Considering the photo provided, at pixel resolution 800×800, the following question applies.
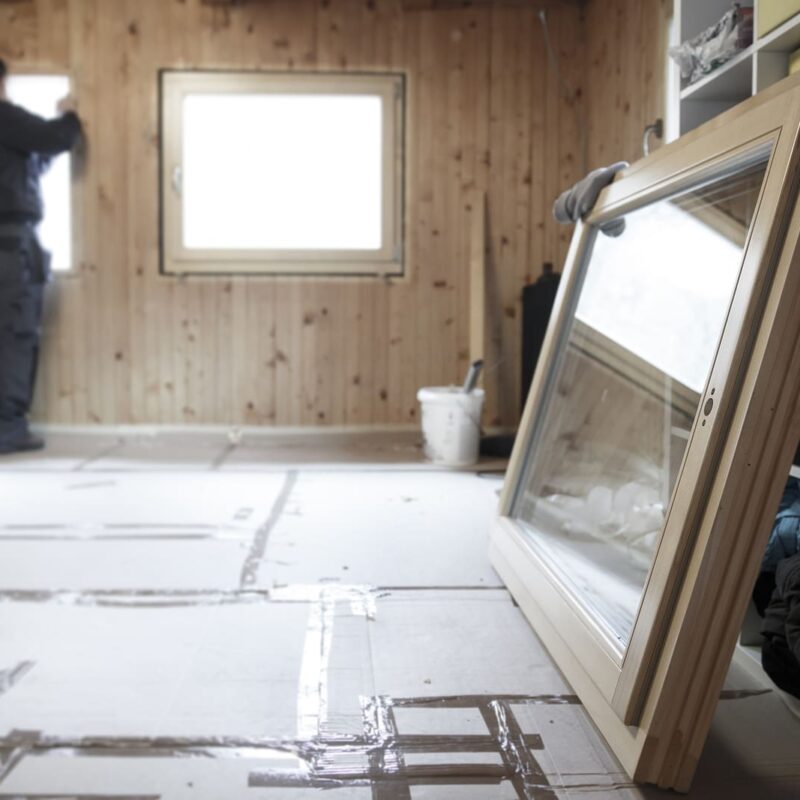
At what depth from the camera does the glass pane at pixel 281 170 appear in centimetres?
457

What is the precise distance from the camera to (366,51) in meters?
4.57

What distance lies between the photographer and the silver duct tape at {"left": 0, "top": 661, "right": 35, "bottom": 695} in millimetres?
1543

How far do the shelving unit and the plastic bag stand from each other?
0.03m

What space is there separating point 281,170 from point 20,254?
4.52 feet

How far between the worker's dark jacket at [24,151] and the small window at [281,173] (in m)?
0.56

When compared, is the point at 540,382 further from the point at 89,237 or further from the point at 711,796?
the point at 89,237

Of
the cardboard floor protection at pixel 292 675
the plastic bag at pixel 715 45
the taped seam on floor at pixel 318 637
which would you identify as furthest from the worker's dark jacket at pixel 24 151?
the plastic bag at pixel 715 45

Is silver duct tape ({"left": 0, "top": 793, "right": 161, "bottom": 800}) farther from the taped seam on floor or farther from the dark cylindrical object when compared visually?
the dark cylindrical object

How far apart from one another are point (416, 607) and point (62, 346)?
3348 mm

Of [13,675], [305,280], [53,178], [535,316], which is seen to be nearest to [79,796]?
[13,675]

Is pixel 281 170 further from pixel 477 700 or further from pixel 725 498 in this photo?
pixel 725 498

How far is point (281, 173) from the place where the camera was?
4.58 meters

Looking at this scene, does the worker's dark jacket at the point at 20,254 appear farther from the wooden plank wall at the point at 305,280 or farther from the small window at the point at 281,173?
the small window at the point at 281,173

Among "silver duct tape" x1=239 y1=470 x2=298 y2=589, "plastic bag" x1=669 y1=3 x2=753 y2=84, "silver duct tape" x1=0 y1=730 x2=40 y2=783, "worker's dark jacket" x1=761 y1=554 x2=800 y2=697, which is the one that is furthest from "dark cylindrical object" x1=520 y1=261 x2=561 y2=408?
"silver duct tape" x1=0 y1=730 x2=40 y2=783
